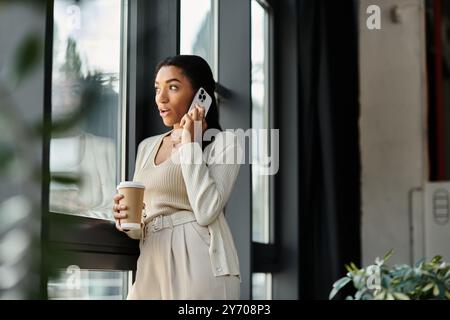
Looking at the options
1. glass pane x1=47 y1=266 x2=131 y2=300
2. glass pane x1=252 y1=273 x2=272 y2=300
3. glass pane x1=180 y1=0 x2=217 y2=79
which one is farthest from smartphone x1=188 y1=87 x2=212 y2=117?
glass pane x1=252 y1=273 x2=272 y2=300

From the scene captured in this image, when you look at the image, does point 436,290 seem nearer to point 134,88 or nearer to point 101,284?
point 101,284

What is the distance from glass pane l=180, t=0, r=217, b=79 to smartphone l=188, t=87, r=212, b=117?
0.85 meters

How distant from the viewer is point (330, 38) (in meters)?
4.23

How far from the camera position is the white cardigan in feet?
6.31

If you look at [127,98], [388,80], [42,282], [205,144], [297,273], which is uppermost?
[388,80]

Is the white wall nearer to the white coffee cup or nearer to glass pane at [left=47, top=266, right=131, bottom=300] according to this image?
glass pane at [left=47, top=266, right=131, bottom=300]

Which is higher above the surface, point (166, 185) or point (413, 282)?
point (166, 185)

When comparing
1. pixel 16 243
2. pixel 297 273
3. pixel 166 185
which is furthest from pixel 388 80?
pixel 16 243

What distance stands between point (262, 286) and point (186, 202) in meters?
2.00

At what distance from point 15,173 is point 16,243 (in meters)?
0.06

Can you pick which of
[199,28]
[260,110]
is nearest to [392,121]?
[260,110]

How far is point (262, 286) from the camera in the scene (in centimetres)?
393

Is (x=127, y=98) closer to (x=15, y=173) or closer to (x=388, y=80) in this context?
(x=15, y=173)
